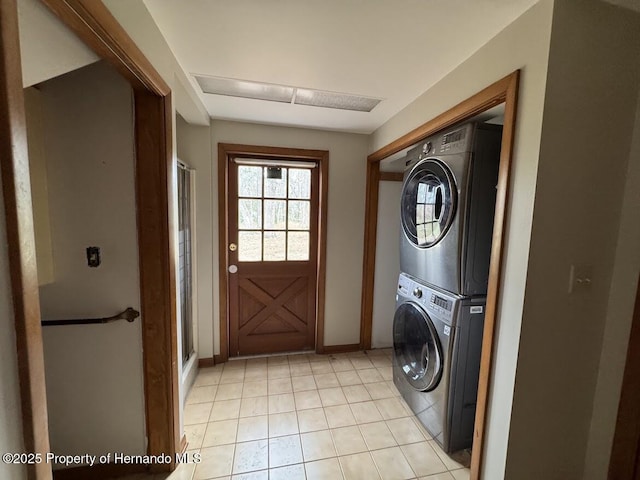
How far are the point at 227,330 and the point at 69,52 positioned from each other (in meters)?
2.22

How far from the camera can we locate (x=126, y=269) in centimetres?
132

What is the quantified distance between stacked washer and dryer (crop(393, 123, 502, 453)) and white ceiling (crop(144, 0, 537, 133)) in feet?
Answer: 1.39

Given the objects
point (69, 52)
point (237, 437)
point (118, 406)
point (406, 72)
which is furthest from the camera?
point (237, 437)

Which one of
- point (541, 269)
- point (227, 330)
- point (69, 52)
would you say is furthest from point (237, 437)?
point (69, 52)

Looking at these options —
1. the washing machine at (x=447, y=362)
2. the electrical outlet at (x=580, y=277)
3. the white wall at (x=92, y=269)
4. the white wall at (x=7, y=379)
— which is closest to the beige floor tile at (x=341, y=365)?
the washing machine at (x=447, y=362)

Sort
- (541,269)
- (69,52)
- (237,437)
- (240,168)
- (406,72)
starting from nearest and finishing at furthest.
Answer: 1. (69,52)
2. (541,269)
3. (406,72)
4. (237,437)
5. (240,168)

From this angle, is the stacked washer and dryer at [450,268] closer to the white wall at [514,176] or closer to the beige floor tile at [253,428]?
the white wall at [514,176]

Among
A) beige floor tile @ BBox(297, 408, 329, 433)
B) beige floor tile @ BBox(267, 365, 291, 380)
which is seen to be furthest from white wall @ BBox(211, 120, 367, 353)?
beige floor tile @ BBox(297, 408, 329, 433)

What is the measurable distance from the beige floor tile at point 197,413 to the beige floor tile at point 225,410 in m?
0.03

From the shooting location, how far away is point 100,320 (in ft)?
4.22

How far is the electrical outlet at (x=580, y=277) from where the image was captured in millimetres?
1092

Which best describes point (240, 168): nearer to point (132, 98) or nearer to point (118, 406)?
point (132, 98)

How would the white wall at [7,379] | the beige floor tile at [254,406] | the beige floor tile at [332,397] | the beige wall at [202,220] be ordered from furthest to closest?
the beige wall at [202,220] < the beige floor tile at [332,397] < the beige floor tile at [254,406] < the white wall at [7,379]

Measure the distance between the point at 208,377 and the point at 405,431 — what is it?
1.61m
